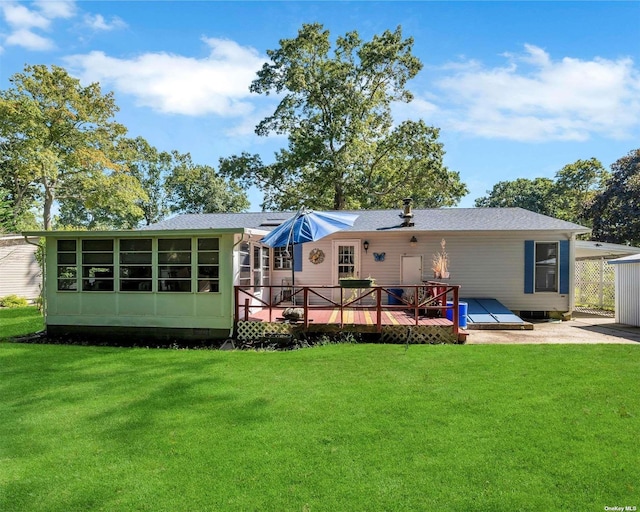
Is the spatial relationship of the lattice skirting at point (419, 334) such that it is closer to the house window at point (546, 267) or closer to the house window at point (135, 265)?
the house window at point (546, 267)

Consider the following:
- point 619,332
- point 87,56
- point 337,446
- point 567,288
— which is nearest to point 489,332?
point 619,332

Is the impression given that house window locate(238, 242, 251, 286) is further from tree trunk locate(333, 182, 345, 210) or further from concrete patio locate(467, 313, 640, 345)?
tree trunk locate(333, 182, 345, 210)

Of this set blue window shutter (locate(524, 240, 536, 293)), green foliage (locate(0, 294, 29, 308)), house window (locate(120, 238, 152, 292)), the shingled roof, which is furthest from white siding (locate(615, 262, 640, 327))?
green foliage (locate(0, 294, 29, 308))

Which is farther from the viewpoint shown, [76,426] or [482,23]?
[482,23]

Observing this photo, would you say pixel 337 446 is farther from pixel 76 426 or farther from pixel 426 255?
pixel 426 255

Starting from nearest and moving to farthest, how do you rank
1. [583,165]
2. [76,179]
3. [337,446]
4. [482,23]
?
1. [337,446]
2. [482,23]
3. [76,179]
4. [583,165]

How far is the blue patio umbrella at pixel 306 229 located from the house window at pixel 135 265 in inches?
119

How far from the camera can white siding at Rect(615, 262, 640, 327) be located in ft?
35.0

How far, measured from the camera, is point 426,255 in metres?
12.5

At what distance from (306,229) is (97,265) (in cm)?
536

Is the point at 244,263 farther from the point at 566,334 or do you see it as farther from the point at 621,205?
the point at 621,205

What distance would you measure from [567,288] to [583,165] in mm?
29190

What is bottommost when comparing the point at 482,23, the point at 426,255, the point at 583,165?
the point at 426,255

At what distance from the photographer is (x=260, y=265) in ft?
38.2
